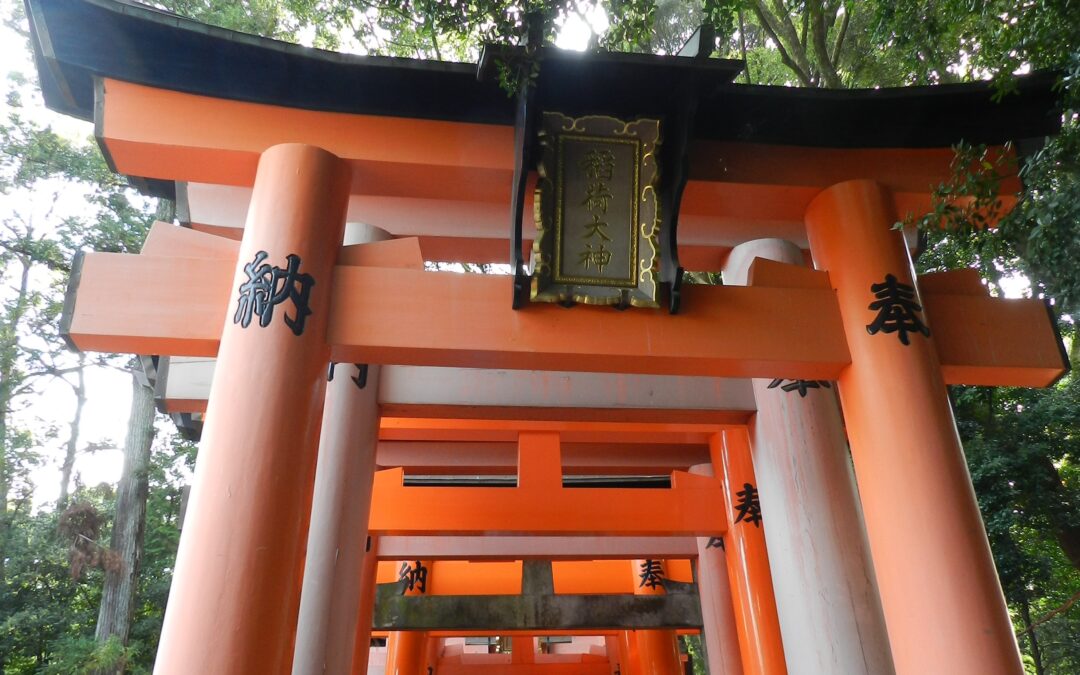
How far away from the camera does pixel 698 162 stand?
4227mm

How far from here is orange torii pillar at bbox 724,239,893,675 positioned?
4289 mm

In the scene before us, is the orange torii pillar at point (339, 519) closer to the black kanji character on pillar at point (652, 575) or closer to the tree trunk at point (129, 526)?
the tree trunk at point (129, 526)

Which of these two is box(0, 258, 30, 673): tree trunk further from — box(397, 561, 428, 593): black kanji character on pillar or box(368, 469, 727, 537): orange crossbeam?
box(368, 469, 727, 537): orange crossbeam

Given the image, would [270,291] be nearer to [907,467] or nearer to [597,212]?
[597,212]

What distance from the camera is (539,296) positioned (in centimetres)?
359

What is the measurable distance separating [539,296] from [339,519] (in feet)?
7.74

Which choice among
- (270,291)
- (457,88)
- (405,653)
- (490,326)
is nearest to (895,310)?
(490,326)

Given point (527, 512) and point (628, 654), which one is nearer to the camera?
point (527, 512)

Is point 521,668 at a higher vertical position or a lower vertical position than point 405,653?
lower

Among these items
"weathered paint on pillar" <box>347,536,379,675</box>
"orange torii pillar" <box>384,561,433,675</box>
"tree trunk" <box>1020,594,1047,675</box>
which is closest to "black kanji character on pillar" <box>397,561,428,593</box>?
"weathered paint on pillar" <box>347,536,379,675</box>

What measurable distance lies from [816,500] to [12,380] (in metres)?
12.9

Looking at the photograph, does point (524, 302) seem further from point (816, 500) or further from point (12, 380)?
point (12, 380)

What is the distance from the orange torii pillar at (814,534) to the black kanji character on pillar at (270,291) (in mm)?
3258

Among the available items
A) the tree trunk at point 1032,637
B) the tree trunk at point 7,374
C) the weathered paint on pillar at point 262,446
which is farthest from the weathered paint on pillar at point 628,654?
the weathered paint on pillar at point 262,446
